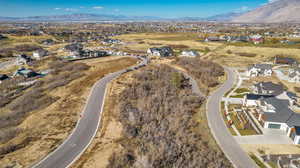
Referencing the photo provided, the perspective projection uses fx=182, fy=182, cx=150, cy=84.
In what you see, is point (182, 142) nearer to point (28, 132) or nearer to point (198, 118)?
point (198, 118)

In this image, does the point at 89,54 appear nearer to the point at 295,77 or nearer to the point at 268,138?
the point at 268,138

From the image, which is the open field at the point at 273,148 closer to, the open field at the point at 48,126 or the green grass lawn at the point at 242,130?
the green grass lawn at the point at 242,130

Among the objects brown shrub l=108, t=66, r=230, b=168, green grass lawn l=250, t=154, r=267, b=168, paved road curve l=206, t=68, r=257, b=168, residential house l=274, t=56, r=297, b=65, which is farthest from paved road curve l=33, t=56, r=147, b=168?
residential house l=274, t=56, r=297, b=65

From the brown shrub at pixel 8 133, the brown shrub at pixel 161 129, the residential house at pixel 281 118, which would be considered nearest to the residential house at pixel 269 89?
the residential house at pixel 281 118

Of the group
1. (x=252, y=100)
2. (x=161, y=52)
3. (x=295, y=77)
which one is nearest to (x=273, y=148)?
(x=252, y=100)

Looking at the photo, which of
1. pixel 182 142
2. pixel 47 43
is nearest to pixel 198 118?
pixel 182 142
